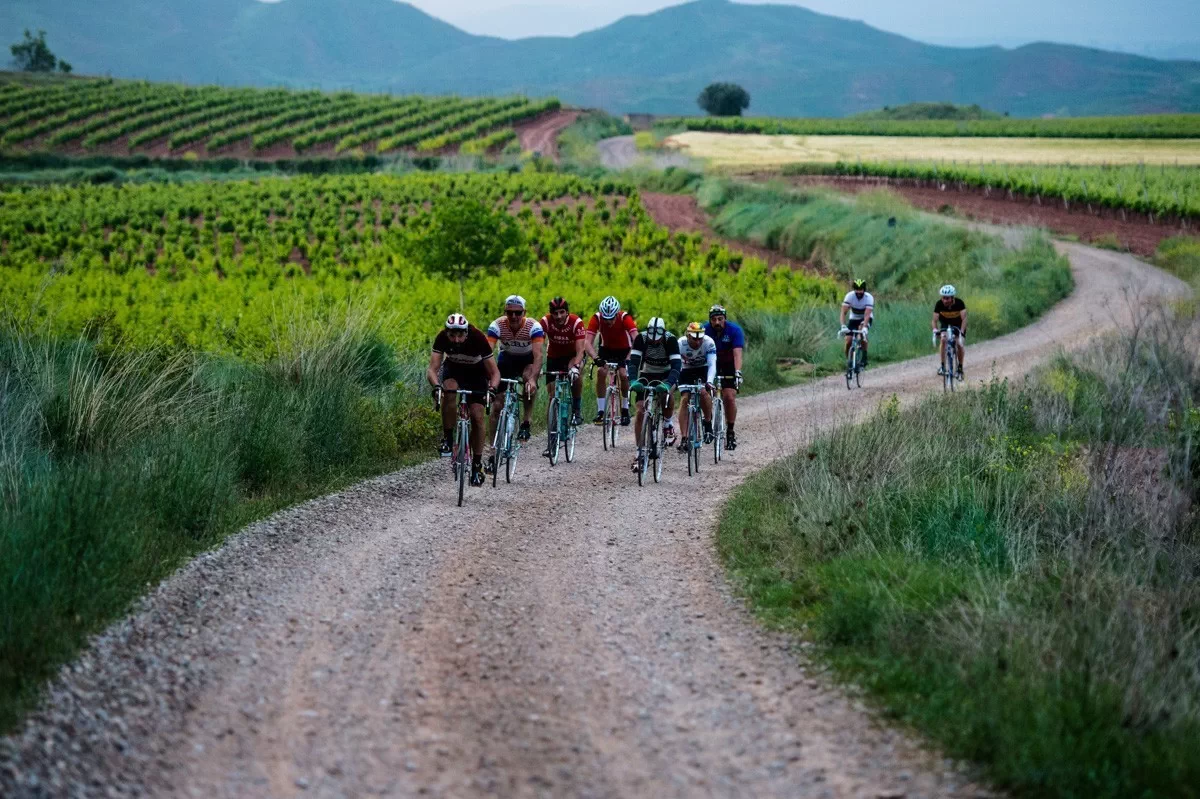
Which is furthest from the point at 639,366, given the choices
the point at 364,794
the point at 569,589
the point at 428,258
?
the point at 428,258

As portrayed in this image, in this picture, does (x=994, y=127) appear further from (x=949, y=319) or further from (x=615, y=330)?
(x=615, y=330)

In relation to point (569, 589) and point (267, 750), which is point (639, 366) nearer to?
point (569, 589)

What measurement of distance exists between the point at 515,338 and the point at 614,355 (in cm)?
256

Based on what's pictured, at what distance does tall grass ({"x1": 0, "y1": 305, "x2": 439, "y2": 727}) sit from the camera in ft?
29.8

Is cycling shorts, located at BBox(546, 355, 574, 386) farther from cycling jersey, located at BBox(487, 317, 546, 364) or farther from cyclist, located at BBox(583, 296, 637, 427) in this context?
cycling jersey, located at BBox(487, 317, 546, 364)

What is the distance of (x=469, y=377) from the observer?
14617 mm

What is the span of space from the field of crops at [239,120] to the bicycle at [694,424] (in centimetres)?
8267

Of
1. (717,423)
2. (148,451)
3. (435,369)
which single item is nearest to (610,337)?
(717,423)

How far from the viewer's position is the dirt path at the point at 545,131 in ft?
334

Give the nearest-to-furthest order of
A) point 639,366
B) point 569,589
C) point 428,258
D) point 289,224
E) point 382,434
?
point 569,589, point 639,366, point 382,434, point 428,258, point 289,224

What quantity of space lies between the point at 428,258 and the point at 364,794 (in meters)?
29.2

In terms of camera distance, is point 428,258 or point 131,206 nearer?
point 428,258

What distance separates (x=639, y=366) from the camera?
A: 16.6 m

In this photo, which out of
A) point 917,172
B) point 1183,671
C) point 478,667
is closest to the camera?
point 1183,671
